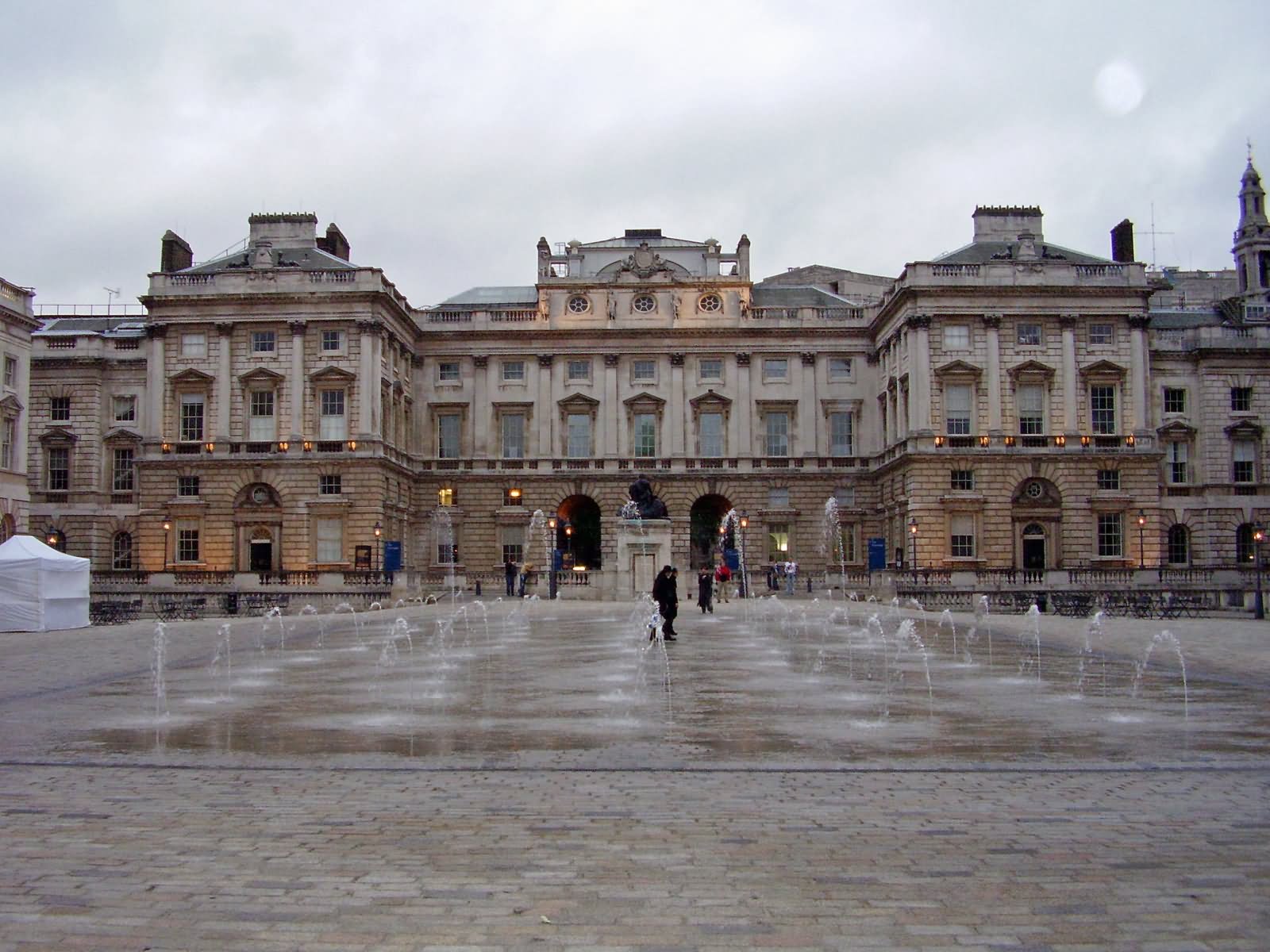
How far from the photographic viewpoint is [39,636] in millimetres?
30297

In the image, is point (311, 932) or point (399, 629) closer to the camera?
point (311, 932)

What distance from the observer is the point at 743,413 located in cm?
6694

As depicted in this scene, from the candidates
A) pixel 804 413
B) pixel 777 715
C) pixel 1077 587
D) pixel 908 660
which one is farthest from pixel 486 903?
pixel 804 413

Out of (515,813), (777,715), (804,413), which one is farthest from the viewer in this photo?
(804,413)

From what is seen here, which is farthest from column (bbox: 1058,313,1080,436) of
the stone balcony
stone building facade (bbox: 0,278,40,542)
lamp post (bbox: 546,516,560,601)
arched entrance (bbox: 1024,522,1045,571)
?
stone building facade (bbox: 0,278,40,542)

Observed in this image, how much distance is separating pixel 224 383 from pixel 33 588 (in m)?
28.8

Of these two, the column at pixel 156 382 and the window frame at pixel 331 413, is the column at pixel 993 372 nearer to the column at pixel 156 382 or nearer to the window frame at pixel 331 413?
the window frame at pixel 331 413

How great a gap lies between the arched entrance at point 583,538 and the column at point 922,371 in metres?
20.9

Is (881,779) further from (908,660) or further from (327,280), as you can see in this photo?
(327,280)

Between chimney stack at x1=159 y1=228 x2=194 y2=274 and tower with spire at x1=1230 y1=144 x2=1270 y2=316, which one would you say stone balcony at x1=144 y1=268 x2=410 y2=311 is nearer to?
chimney stack at x1=159 y1=228 x2=194 y2=274

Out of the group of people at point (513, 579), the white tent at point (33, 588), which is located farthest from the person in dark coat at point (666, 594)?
the group of people at point (513, 579)

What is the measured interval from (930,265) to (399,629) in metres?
37.1

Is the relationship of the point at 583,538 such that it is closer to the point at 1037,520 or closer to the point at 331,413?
the point at 331,413

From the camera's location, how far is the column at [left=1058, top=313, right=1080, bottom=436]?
2307 inches
